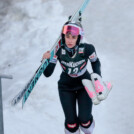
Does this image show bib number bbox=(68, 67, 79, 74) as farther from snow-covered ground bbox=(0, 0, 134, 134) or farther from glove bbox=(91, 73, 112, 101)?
snow-covered ground bbox=(0, 0, 134, 134)

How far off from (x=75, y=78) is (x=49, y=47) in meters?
2.07

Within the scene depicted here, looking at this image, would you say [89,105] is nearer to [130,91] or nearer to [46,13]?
[130,91]

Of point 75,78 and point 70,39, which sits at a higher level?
point 70,39

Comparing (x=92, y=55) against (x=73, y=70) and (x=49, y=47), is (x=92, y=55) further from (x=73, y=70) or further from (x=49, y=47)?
(x=49, y=47)

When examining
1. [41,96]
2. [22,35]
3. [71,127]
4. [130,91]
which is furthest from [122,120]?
[22,35]

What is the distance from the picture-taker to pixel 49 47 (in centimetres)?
544

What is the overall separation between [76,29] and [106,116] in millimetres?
1471

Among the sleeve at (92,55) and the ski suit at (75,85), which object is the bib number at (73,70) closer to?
the ski suit at (75,85)

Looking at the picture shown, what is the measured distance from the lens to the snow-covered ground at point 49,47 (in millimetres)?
3994

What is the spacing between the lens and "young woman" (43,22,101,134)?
3231mm

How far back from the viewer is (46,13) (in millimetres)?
6480

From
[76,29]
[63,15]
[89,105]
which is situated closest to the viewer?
[76,29]

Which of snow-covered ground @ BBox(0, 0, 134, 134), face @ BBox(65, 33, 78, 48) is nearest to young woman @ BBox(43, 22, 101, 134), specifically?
face @ BBox(65, 33, 78, 48)

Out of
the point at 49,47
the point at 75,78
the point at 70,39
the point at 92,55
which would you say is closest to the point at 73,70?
the point at 75,78
